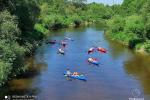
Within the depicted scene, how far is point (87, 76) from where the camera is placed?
136ft

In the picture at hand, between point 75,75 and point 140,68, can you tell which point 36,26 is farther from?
Result: point 75,75

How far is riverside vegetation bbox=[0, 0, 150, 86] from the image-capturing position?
35.9 metres

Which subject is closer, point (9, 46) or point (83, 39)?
point (9, 46)

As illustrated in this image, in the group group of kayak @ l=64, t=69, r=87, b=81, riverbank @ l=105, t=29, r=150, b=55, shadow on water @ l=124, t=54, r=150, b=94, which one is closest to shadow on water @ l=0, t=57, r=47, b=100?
group of kayak @ l=64, t=69, r=87, b=81

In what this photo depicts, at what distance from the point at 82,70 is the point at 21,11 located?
12060 millimetres

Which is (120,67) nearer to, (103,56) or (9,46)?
(103,56)

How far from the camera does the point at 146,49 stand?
5600 centimetres

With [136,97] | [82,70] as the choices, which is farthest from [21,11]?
[136,97]

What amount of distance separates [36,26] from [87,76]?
34805 mm

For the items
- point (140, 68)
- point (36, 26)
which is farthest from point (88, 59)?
point (36, 26)

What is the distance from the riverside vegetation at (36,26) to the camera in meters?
35.9

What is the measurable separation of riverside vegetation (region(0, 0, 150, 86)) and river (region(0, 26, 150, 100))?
5.77ft

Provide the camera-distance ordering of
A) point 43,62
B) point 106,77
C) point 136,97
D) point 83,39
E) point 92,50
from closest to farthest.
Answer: point 136,97 < point 106,77 < point 43,62 < point 92,50 < point 83,39

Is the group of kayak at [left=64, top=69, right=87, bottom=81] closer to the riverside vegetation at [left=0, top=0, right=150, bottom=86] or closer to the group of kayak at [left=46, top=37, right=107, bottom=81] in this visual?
the group of kayak at [left=46, top=37, right=107, bottom=81]
